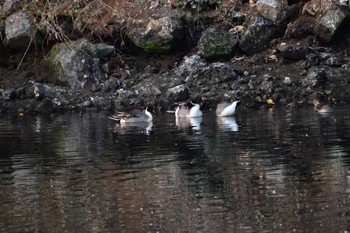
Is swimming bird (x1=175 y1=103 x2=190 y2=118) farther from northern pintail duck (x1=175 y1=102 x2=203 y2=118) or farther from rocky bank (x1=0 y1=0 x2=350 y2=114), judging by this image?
rocky bank (x1=0 y1=0 x2=350 y2=114)

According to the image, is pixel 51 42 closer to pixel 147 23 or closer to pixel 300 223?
pixel 147 23

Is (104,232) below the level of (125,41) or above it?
below

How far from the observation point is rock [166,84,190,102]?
25.5 m

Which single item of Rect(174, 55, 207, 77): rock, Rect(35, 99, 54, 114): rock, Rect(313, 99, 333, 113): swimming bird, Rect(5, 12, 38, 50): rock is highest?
Rect(5, 12, 38, 50): rock

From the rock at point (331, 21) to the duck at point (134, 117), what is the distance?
6.33 metres

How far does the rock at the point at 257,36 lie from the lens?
2733cm

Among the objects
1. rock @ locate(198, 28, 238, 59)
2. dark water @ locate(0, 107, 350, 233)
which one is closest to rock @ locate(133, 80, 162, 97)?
rock @ locate(198, 28, 238, 59)

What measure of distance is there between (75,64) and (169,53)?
2.80 meters

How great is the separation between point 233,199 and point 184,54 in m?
17.3

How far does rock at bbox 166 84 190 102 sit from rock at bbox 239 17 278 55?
256 cm

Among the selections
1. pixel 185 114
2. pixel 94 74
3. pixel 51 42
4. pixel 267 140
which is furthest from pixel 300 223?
pixel 51 42

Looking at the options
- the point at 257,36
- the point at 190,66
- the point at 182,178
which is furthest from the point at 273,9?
the point at 182,178

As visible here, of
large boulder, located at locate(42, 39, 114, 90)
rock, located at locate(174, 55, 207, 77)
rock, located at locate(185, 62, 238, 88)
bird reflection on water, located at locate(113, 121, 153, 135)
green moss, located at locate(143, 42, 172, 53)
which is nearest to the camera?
bird reflection on water, located at locate(113, 121, 153, 135)

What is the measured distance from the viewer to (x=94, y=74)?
27859 mm
